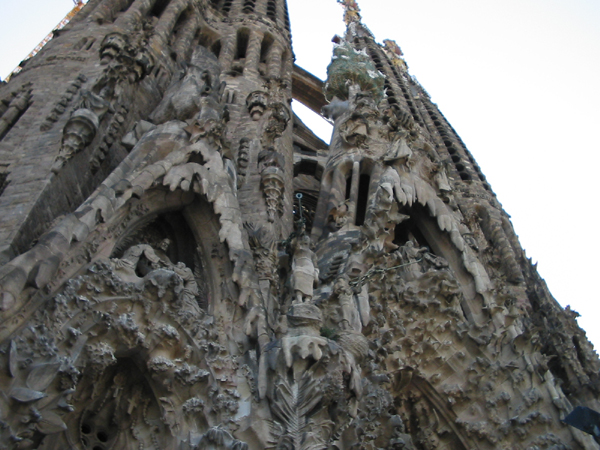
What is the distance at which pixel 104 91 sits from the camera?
960 cm

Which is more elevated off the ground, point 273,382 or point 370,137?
point 370,137

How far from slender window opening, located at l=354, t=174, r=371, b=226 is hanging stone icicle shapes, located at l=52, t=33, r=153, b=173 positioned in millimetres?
4858

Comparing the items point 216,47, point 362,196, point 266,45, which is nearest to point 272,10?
point 266,45

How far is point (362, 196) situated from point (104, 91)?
5910 millimetres

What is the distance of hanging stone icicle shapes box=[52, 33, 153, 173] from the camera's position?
8055 mm

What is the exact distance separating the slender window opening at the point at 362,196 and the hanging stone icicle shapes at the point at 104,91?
4.86 metres

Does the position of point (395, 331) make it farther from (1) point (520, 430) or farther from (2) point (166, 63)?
(2) point (166, 63)

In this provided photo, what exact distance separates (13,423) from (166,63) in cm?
1077

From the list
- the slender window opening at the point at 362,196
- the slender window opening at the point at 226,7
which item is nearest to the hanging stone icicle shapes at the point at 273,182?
the slender window opening at the point at 362,196

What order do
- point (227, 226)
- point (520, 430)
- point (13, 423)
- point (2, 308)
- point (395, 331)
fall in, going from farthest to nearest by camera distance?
point (395, 331) → point (520, 430) → point (227, 226) → point (2, 308) → point (13, 423)

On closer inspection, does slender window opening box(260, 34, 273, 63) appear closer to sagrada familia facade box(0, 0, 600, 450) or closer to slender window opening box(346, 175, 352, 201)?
sagrada familia facade box(0, 0, 600, 450)

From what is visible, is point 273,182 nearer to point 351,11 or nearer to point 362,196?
point 362,196

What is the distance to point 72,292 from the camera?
5660mm

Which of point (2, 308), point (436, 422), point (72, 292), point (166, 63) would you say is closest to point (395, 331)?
point (436, 422)
